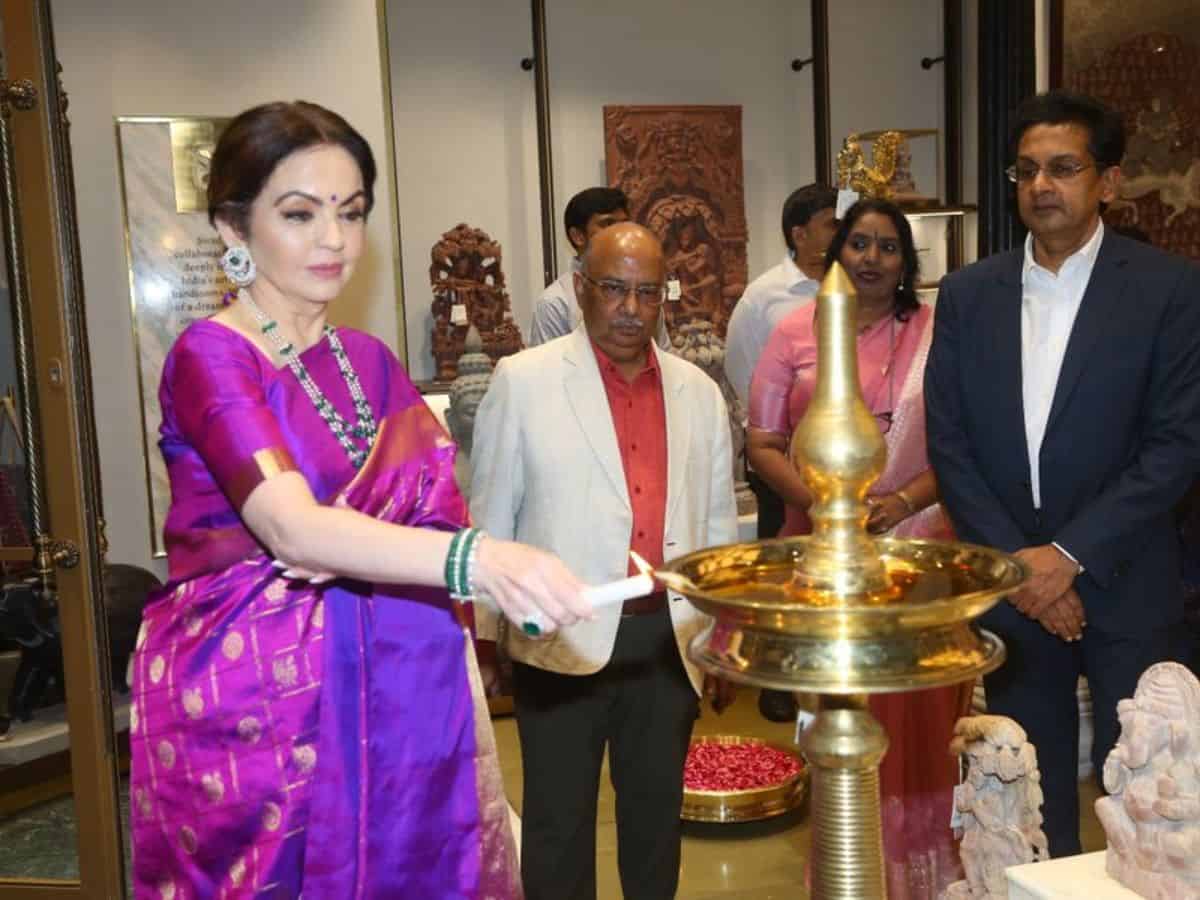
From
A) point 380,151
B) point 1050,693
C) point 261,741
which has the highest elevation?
point 380,151

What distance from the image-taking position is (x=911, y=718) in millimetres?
3166

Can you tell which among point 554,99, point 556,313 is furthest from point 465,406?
point 554,99

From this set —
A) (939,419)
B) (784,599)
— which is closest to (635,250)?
(939,419)

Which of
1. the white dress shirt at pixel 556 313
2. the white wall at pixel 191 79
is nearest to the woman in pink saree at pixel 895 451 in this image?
the white dress shirt at pixel 556 313

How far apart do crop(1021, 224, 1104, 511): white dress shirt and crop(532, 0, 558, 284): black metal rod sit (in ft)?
13.1

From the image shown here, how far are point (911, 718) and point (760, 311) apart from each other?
1787 mm

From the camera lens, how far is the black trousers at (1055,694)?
2.76m

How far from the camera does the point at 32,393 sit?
316cm

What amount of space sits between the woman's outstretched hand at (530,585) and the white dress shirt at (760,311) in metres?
3.09

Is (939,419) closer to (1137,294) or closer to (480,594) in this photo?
(1137,294)

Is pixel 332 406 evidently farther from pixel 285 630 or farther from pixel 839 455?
pixel 839 455

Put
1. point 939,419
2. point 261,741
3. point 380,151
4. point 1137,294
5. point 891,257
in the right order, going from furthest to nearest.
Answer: point 380,151
point 891,257
point 939,419
point 1137,294
point 261,741

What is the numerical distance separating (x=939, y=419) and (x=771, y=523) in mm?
1843

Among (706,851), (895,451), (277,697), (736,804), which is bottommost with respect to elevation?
(706,851)
